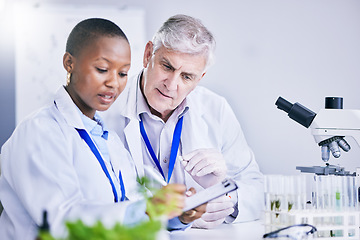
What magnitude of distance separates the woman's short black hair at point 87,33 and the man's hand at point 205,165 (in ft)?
2.22

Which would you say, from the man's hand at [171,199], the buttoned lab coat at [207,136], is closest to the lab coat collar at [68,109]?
the man's hand at [171,199]

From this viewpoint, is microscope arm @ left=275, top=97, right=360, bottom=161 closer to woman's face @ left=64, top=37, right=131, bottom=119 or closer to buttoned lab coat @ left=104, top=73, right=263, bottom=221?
buttoned lab coat @ left=104, top=73, right=263, bottom=221

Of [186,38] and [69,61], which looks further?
[186,38]

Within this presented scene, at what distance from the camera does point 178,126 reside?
2395mm

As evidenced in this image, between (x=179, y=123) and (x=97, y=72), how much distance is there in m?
0.83

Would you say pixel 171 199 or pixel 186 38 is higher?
pixel 186 38

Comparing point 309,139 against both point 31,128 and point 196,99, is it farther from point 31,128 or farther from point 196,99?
point 31,128

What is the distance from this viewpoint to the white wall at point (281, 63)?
12.6 ft

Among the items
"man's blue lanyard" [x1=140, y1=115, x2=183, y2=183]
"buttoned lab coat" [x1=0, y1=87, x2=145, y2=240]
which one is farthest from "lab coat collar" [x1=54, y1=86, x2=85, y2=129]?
"man's blue lanyard" [x1=140, y1=115, x2=183, y2=183]

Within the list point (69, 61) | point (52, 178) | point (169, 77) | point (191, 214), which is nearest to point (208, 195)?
point (191, 214)

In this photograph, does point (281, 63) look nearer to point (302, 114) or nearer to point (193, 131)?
point (193, 131)

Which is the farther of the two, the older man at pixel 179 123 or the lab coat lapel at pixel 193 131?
the lab coat lapel at pixel 193 131

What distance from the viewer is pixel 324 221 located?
5.86 ft

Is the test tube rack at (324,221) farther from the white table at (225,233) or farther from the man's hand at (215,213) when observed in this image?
the man's hand at (215,213)
